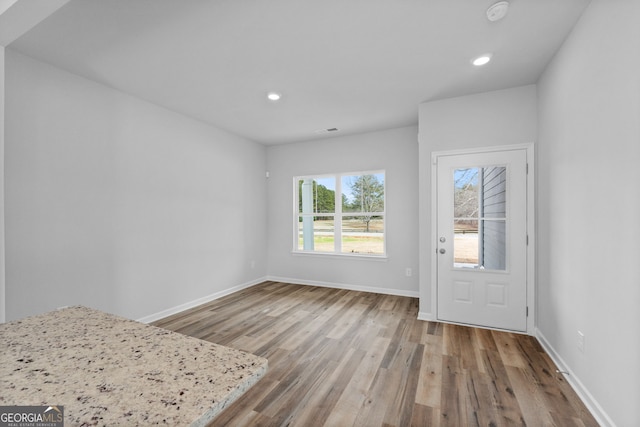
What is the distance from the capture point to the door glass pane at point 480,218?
10.1 ft

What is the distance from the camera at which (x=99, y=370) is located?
2.37ft

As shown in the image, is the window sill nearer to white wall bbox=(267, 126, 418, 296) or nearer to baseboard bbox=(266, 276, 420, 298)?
white wall bbox=(267, 126, 418, 296)

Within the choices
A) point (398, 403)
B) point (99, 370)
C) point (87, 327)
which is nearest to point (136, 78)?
point (87, 327)

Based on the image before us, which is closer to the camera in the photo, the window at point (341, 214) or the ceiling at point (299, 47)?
the ceiling at point (299, 47)

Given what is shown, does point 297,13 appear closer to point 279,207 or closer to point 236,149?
point 236,149

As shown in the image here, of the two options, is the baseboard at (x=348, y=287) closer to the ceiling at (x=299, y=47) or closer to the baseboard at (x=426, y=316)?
the baseboard at (x=426, y=316)

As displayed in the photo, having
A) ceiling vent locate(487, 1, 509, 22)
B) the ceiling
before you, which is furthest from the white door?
ceiling vent locate(487, 1, 509, 22)

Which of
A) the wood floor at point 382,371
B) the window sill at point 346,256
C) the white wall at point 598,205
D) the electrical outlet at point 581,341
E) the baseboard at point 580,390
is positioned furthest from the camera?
the window sill at point 346,256

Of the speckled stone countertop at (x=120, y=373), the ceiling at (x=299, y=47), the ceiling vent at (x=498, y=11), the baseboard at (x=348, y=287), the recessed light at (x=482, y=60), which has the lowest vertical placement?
the baseboard at (x=348, y=287)

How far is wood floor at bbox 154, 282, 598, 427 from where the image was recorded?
1.79 m

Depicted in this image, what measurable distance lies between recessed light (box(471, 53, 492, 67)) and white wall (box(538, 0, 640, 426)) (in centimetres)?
54

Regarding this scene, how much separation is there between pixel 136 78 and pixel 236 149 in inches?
77.7

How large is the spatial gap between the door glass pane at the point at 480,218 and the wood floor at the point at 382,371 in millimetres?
815

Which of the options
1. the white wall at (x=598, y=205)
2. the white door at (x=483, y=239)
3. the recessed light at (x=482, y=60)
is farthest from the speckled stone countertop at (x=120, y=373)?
the white door at (x=483, y=239)
